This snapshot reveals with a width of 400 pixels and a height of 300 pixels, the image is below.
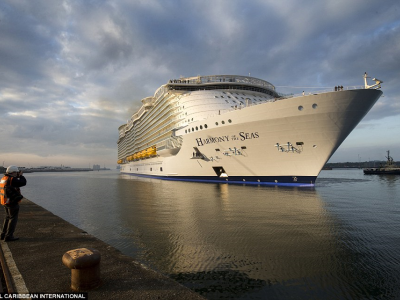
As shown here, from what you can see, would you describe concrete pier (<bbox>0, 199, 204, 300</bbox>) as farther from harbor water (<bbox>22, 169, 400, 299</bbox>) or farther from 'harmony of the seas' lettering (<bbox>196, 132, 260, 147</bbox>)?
'harmony of the seas' lettering (<bbox>196, 132, 260, 147</bbox>)

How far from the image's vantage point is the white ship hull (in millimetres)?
17469

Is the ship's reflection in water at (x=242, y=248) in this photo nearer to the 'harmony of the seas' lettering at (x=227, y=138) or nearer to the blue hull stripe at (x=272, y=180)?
the blue hull stripe at (x=272, y=180)

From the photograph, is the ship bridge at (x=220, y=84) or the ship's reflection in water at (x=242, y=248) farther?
the ship bridge at (x=220, y=84)

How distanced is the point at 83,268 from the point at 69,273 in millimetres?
928

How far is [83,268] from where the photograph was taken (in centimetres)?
321

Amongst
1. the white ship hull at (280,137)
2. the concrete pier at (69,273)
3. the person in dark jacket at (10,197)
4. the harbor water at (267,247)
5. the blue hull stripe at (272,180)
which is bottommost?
the harbor water at (267,247)

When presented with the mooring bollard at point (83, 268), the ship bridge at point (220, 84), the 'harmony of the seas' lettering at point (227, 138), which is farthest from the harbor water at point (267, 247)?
the ship bridge at point (220, 84)

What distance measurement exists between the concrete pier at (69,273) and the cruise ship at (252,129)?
16.5m

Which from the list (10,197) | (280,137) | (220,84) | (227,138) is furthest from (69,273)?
(220,84)

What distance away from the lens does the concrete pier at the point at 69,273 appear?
3291 millimetres

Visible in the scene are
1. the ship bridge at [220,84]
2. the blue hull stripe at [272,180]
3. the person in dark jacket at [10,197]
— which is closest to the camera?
the person in dark jacket at [10,197]

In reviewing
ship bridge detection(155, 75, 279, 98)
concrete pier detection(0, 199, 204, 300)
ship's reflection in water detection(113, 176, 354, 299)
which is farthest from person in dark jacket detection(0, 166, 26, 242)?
ship bridge detection(155, 75, 279, 98)

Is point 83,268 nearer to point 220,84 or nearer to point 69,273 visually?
point 69,273

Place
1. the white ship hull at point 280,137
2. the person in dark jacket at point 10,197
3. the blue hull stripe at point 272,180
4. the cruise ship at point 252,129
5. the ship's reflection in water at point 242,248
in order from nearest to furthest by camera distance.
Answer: the ship's reflection in water at point 242,248 < the person in dark jacket at point 10,197 < the white ship hull at point 280,137 < the cruise ship at point 252,129 < the blue hull stripe at point 272,180
